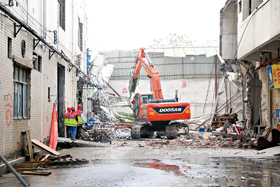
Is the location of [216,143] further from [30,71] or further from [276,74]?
[30,71]

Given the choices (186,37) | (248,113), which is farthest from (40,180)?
(186,37)

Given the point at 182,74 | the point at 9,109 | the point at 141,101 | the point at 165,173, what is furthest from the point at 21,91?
the point at 182,74

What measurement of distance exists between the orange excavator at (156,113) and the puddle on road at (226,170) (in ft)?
27.4

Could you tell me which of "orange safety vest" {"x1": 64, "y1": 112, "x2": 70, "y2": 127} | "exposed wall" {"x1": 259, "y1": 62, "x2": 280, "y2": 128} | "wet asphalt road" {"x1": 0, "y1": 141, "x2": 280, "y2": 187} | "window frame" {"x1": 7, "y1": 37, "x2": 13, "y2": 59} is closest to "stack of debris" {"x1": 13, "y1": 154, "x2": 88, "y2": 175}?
"wet asphalt road" {"x1": 0, "y1": 141, "x2": 280, "y2": 187}

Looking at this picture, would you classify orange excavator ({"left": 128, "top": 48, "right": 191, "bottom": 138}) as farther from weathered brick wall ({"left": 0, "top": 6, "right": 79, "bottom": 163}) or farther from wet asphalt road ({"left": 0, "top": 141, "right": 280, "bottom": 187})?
wet asphalt road ({"left": 0, "top": 141, "right": 280, "bottom": 187})

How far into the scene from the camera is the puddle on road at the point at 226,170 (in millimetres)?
6730

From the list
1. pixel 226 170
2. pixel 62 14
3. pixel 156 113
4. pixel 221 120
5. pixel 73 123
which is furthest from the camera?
pixel 221 120

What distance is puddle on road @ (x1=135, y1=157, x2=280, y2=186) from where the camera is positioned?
6.73m

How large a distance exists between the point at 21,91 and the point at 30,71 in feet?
2.91

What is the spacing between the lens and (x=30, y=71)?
11.1 metres

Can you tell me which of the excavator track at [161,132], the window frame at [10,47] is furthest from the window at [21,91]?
the excavator track at [161,132]

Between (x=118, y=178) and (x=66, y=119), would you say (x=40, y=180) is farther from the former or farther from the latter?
(x=66, y=119)

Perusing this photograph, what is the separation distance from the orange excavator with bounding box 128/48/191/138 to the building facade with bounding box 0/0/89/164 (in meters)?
4.47

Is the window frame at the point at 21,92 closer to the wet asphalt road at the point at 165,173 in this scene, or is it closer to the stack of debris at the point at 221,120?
the wet asphalt road at the point at 165,173
